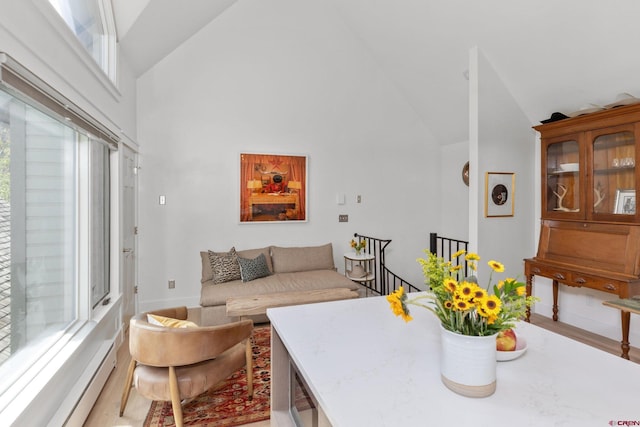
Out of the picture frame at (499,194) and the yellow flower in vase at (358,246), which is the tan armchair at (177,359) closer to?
the yellow flower in vase at (358,246)

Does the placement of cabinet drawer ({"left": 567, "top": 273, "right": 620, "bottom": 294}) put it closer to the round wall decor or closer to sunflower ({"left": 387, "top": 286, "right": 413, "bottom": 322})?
the round wall decor

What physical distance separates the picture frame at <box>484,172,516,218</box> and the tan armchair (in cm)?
289

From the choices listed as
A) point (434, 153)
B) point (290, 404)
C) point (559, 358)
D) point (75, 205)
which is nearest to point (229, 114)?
point (75, 205)

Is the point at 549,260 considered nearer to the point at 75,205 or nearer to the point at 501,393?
the point at 501,393

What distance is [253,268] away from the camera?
165 inches

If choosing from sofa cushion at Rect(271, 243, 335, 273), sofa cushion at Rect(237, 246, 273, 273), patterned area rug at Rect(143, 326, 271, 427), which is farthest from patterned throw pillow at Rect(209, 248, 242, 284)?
patterned area rug at Rect(143, 326, 271, 427)

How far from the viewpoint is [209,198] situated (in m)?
4.52

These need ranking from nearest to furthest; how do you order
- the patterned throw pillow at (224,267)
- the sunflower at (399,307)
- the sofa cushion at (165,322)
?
the sunflower at (399,307)
the sofa cushion at (165,322)
the patterned throw pillow at (224,267)

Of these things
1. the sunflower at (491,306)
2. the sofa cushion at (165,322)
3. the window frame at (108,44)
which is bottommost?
the sofa cushion at (165,322)

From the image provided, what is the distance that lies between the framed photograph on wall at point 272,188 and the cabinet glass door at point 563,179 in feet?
9.55

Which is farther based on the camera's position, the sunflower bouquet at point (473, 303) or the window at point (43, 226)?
the window at point (43, 226)

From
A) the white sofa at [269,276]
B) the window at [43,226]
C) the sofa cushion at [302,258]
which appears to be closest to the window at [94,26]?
the window at [43,226]

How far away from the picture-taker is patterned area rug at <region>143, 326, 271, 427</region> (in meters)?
2.16

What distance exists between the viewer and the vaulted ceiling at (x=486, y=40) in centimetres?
283
